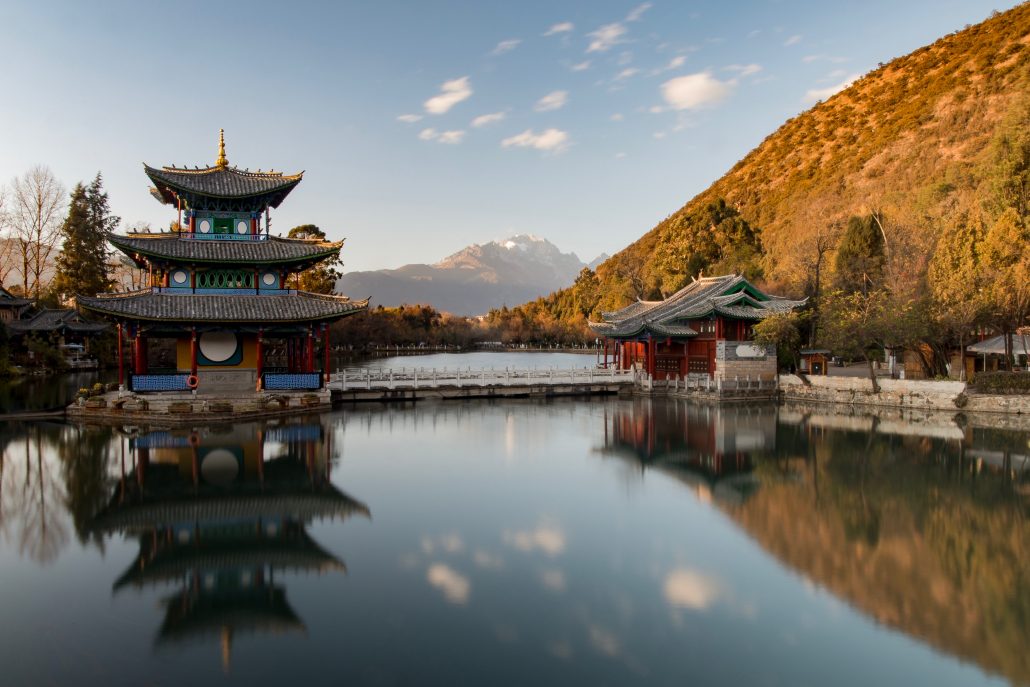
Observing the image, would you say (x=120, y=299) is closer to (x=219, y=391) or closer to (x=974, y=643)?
(x=219, y=391)

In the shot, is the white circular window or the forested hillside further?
the forested hillside

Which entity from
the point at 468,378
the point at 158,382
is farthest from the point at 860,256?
the point at 158,382

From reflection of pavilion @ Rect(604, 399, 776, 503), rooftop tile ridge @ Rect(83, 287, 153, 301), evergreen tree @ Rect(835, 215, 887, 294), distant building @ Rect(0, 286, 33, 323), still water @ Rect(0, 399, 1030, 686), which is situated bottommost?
still water @ Rect(0, 399, 1030, 686)

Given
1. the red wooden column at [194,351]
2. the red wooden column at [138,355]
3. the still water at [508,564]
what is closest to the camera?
the still water at [508,564]

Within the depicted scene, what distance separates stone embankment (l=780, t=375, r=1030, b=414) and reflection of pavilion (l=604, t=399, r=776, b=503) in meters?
3.27

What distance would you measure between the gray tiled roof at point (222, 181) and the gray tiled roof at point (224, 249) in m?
2.00

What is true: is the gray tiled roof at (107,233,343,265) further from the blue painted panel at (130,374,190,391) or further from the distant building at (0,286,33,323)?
the distant building at (0,286,33,323)

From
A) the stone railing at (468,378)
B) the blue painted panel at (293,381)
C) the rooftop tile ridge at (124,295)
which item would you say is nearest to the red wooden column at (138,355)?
the rooftop tile ridge at (124,295)

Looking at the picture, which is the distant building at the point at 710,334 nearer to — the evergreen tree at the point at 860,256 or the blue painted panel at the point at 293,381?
the evergreen tree at the point at 860,256

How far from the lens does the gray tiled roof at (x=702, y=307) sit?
32312mm

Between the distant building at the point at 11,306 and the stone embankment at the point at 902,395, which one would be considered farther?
the distant building at the point at 11,306

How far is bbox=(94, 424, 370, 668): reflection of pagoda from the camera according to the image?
28.5ft

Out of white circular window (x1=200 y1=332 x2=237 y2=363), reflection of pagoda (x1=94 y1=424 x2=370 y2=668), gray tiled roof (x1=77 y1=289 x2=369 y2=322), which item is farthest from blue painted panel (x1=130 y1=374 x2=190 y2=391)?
reflection of pagoda (x1=94 y1=424 x2=370 y2=668)

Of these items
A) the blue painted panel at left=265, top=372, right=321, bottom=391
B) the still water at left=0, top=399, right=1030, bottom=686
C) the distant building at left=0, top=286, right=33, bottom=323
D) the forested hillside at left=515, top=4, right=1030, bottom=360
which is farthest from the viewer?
the distant building at left=0, top=286, right=33, bottom=323
